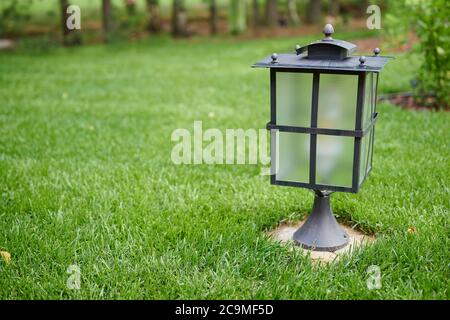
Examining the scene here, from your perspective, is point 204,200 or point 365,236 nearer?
point 365,236

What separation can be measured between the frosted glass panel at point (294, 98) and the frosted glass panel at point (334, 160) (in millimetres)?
157

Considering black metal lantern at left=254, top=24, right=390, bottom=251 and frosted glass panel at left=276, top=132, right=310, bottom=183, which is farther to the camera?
frosted glass panel at left=276, top=132, right=310, bottom=183

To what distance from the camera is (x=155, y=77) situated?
395 inches

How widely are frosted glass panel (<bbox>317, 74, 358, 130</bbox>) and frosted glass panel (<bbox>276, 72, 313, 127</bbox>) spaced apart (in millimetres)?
73

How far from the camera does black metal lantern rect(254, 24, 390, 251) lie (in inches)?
115

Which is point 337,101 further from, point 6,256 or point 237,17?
point 237,17

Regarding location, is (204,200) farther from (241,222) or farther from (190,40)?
(190,40)

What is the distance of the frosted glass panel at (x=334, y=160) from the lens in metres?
3.05

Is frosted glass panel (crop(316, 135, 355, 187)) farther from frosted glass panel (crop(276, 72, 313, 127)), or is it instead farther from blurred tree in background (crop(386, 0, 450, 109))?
blurred tree in background (crop(386, 0, 450, 109))

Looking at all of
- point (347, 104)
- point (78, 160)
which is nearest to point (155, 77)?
point (78, 160)

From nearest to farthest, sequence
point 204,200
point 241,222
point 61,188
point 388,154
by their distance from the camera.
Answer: point 241,222
point 204,200
point 61,188
point 388,154

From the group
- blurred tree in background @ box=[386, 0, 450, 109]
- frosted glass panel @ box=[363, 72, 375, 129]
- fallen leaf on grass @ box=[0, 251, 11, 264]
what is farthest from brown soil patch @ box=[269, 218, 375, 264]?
blurred tree in background @ box=[386, 0, 450, 109]

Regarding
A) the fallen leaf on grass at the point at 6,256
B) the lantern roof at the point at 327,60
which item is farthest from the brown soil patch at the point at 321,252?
the fallen leaf on grass at the point at 6,256

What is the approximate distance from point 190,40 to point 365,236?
1493 centimetres
